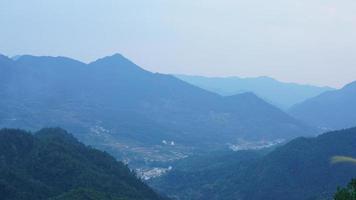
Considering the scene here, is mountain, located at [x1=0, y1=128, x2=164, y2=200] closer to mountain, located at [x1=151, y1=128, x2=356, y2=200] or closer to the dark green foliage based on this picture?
the dark green foliage

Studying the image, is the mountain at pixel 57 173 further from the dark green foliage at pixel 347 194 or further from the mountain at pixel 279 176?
the mountain at pixel 279 176

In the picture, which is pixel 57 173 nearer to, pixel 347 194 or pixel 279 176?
pixel 347 194

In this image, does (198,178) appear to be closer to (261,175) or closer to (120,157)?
(261,175)

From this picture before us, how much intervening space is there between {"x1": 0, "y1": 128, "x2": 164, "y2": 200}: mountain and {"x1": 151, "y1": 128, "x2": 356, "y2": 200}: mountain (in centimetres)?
4064

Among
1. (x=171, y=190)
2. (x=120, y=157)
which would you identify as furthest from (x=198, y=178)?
(x=120, y=157)

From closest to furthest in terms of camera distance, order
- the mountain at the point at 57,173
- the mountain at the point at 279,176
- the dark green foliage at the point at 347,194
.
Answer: the dark green foliage at the point at 347,194 < the mountain at the point at 57,173 < the mountain at the point at 279,176

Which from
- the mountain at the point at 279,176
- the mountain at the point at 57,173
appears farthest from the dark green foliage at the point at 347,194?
the mountain at the point at 279,176

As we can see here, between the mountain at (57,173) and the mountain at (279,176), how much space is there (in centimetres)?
4064

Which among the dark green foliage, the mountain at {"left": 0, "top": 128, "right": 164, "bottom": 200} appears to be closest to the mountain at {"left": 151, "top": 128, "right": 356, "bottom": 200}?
the mountain at {"left": 0, "top": 128, "right": 164, "bottom": 200}

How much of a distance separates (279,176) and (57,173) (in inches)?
2621

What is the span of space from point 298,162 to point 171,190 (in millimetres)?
34100

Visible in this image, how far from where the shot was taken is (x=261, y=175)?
142125 mm

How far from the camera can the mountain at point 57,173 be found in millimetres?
77500

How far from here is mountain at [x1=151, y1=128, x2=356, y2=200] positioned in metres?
131
